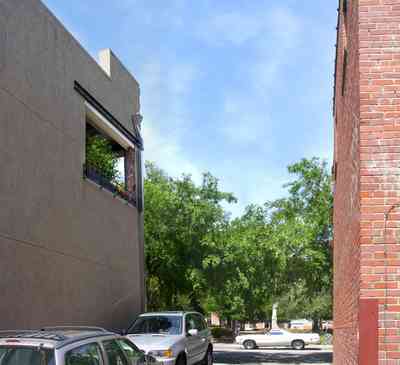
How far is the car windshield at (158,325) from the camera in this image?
Result: 47.3 ft

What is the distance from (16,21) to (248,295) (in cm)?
1520

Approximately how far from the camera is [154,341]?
13.3m

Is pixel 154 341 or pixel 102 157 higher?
pixel 102 157

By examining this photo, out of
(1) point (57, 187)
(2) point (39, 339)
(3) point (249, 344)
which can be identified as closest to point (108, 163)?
(1) point (57, 187)

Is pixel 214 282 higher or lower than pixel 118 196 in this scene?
lower

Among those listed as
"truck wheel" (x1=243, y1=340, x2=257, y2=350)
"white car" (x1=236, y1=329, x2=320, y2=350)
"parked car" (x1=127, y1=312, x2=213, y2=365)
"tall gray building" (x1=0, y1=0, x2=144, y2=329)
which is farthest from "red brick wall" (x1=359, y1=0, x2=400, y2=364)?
"truck wheel" (x1=243, y1=340, x2=257, y2=350)

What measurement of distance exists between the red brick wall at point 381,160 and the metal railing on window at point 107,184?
33.9 ft

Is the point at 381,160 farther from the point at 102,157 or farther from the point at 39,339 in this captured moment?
the point at 102,157

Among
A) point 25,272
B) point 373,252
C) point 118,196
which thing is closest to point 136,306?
point 118,196

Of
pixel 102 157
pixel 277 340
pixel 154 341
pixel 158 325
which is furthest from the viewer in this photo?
pixel 277 340

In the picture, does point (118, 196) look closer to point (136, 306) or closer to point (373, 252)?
point (136, 306)

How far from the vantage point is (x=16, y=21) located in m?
12.3

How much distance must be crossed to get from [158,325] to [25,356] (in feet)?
28.6

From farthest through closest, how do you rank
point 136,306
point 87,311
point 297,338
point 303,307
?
point 303,307, point 297,338, point 136,306, point 87,311
